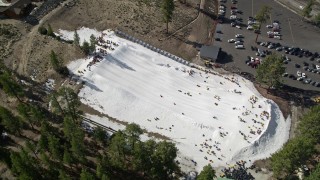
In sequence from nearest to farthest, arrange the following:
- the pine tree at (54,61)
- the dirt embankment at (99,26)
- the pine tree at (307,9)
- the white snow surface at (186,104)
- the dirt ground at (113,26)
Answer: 1. the white snow surface at (186,104)
2. the pine tree at (54,61)
3. the dirt embankment at (99,26)
4. the dirt ground at (113,26)
5. the pine tree at (307,9)

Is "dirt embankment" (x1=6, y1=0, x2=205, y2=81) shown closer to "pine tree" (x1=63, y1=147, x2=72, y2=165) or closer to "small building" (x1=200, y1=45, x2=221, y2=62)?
"small building" (x1=200, y1=45, x2=221, y2=62)

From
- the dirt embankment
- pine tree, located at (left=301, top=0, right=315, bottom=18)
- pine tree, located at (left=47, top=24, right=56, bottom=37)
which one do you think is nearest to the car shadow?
the dirt embankment

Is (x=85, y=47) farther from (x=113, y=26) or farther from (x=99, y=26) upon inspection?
(x=113, y=26)

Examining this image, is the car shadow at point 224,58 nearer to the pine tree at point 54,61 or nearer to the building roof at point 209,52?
the building roof at point 209,52

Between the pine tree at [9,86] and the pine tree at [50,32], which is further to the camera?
the pine tree at [50,32]

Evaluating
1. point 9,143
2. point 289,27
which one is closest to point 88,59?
point 9,143

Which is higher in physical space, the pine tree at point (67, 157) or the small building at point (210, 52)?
the small building at point (210, 52)

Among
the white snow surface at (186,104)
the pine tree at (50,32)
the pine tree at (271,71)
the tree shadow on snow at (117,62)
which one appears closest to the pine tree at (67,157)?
the white snow surface at (186,104)

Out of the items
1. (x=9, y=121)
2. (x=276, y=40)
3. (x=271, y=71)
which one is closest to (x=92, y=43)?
(x=9, y=121)
